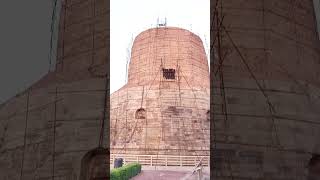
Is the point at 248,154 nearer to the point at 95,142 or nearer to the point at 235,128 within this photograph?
the point at 235,128

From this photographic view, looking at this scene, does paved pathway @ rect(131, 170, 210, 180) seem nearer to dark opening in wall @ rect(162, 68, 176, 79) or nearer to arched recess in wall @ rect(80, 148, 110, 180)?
arched recess in wall @ rect(80, 148, 110, 180)

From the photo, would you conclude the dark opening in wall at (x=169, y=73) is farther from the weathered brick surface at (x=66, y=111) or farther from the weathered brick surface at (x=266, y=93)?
the weathered brick surface at (x=266, y=93)

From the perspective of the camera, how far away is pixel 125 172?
453 inches

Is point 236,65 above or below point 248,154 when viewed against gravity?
above

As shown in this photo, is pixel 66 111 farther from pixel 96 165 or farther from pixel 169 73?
pixel 169 73

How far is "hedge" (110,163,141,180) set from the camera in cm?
1087

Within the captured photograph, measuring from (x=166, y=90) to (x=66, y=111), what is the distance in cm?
1021

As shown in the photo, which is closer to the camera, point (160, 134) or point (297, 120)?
point (297, 120)

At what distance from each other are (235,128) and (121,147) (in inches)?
358

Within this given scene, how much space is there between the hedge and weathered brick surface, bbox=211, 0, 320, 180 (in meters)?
4.53

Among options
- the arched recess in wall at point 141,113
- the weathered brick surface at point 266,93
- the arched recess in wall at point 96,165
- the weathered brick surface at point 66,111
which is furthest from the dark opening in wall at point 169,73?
the arched recess in wall at point 96,165

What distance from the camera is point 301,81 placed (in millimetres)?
7602

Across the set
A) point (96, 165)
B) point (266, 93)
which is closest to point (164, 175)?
point (96, 165)

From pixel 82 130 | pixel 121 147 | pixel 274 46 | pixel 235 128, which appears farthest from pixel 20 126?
pixel 121 147
